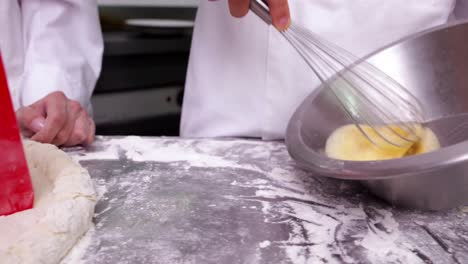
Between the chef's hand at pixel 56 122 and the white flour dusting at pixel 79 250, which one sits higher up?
the chef's hand at pixel 56 122

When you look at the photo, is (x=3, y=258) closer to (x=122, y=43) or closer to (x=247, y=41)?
(x=247, y=41)

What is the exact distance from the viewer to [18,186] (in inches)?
21.9

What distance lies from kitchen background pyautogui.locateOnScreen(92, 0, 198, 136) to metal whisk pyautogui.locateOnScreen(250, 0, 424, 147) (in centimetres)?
85

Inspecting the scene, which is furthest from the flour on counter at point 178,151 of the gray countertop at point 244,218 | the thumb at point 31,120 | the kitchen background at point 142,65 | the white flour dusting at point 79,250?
the kitchen background at point 142,65

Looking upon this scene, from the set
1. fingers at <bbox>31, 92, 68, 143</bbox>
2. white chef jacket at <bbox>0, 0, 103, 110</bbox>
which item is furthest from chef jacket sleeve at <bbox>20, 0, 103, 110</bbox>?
fingers at <bbox>31, 92, 68, 143</bbox>

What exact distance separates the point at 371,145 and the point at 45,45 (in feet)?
2.18

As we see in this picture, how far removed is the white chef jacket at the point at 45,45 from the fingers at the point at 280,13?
499 mm

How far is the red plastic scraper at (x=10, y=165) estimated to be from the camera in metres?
0.51

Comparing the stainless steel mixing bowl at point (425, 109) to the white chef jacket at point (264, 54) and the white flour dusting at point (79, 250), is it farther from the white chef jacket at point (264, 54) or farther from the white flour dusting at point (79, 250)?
the white flour dusting at point (79, 250)

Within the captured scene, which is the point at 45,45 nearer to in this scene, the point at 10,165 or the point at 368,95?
the point at 10,165

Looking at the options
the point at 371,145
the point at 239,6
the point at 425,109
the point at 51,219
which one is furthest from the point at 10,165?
the point at 425,109

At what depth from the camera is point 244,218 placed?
0.60m

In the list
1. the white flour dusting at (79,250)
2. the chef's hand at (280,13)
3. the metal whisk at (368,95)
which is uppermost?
the chef's hand at (280,13)

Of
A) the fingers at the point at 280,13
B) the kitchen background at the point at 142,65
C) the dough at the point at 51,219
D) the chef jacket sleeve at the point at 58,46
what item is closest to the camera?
the dough at the point at 51,219
